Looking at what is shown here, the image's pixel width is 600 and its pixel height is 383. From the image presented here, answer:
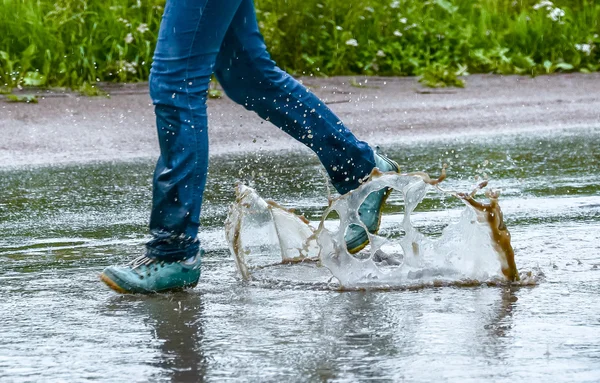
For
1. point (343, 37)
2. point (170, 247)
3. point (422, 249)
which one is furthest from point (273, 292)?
point (343, 37)

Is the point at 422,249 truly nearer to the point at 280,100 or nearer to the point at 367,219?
the point at 367,219

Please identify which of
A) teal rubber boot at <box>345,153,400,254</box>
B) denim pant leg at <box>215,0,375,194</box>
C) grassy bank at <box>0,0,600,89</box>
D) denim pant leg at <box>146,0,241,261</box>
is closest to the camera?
denim pant leg at <box>146,0,241,261</box>

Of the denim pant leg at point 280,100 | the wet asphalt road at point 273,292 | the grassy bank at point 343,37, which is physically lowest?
the grassy bank at point 343,37

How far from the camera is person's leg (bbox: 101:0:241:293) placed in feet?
11.5

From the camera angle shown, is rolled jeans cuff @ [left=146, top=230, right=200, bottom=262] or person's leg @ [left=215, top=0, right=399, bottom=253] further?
person's leg @ [left=215, top=0, right=399, bottom=253]

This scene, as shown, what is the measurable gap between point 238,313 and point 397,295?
0.47 m

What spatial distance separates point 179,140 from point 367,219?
0.77 metres

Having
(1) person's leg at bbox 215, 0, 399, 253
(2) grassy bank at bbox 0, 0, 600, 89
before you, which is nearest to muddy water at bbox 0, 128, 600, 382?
(1) person's leg at bbox 215, 0, 399, 253

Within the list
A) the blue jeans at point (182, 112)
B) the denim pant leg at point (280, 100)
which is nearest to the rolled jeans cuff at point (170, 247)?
the blue jeans at point (182, 112)

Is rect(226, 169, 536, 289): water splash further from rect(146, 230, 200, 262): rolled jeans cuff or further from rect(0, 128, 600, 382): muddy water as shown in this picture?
rect(146, 230, 200, 262): rolled jeans cuff

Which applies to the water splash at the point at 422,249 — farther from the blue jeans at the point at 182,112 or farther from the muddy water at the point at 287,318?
the blue jeans at the point at 182,112

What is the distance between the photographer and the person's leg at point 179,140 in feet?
11.5

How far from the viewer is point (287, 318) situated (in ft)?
10.4

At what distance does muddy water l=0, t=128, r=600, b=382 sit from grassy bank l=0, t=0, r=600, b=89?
4819 mm
